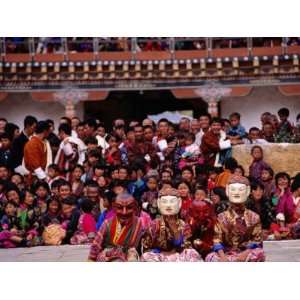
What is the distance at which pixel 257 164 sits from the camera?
8.87 metres

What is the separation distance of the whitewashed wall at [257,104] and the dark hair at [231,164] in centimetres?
88

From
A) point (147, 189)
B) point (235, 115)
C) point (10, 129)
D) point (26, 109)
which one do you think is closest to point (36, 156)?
point (10, 129)

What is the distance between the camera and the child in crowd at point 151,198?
27.1ft

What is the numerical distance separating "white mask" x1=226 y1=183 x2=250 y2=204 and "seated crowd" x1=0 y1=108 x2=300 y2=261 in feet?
0.03

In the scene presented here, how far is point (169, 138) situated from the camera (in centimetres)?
922

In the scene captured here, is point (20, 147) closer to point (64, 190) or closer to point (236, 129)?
point (64, 190)

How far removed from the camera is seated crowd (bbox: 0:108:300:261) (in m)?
7.43

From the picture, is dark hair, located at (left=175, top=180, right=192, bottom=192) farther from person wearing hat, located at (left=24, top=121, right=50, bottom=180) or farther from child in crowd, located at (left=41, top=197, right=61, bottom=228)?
person wearing hat, located at (left=24, top=121, right=50, bottom=180)

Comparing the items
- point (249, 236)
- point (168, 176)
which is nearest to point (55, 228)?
point (168, 176)

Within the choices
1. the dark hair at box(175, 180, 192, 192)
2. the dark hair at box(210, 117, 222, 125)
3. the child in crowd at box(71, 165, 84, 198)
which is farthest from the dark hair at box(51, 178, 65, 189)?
the dark hair at box(210, 117, 222, 125)

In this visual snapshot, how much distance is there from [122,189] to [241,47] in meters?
3.00

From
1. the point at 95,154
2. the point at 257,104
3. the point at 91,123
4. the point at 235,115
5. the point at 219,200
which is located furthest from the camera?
the point at 257,104

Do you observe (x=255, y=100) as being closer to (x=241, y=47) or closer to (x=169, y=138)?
(x=241, y=47)

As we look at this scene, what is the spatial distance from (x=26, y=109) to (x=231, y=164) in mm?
2959
